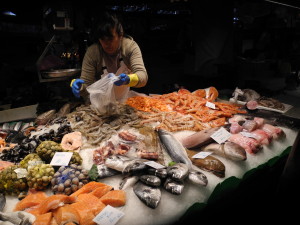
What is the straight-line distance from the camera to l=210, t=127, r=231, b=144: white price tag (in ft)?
8.18

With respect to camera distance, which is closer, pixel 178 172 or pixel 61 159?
pixel 178 172

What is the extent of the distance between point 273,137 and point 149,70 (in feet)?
11.1

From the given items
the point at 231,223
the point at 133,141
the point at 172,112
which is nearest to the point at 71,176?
the point at 133,141

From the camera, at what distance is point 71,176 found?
75.8 inches

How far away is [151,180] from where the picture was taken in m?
1.83

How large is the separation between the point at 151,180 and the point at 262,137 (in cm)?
155

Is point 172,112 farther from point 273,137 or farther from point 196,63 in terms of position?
point 196,63

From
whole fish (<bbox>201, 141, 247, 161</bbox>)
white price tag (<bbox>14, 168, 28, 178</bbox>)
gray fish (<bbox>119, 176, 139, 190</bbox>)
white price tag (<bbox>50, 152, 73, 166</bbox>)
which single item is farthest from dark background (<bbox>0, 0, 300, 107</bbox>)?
gray fish (<bbox>119, 176, 139, 190</bbox>)

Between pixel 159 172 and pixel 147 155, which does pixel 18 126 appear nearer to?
pixel 147 155

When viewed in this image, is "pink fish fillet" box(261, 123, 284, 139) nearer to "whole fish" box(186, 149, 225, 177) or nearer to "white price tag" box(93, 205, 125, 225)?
"whole fish" box(186, 149, 225, 177)

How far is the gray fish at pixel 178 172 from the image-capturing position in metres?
1.84

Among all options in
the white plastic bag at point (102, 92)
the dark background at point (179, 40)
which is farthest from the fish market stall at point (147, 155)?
the dark background at point (179, 40)

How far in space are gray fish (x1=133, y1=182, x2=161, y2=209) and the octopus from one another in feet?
3.25

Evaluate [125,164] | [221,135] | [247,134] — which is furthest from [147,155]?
[247,134]
